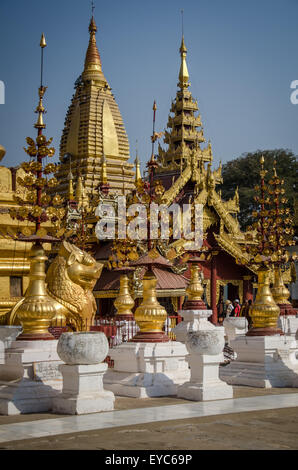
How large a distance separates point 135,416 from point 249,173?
156 ft

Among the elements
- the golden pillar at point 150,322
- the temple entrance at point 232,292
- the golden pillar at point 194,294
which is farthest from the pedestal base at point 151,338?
the temple entrance at point 232,292

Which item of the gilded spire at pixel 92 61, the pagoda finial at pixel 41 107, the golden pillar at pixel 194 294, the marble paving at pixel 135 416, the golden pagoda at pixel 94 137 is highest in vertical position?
the gilded spire at pixel 92 61

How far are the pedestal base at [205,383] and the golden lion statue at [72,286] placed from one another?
128 inches

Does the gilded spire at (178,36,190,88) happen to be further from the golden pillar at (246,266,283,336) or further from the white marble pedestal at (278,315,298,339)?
the golden pillar at (246,266,283,336)

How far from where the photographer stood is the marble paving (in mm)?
8516

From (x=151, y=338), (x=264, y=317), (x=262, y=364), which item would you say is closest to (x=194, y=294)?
(x=264, y=317)

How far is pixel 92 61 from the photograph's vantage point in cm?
3816

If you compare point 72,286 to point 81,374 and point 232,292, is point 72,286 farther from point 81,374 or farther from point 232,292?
point 232,292

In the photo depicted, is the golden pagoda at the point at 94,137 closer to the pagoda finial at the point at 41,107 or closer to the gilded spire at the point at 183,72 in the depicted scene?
the gilded spire at the point at 183,72

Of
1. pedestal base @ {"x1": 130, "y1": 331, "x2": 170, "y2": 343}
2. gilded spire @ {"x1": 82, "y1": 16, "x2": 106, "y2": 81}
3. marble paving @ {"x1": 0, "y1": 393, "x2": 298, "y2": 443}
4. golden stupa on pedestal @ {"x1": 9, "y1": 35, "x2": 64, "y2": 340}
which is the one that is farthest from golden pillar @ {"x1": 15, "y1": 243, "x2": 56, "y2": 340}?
gilded spire @ {"x1": 82, "y1": 16, "x2": 106, "y2": 81}

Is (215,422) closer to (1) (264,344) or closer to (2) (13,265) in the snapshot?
(1) (264,344)

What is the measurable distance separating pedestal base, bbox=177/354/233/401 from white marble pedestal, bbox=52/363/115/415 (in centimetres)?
165

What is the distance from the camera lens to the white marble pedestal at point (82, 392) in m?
9.71

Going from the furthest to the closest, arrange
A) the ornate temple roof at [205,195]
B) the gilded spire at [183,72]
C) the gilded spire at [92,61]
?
the gilded spire at [183,72], the gilded spire at [92,61], the ornate temple roof at [205,195]
